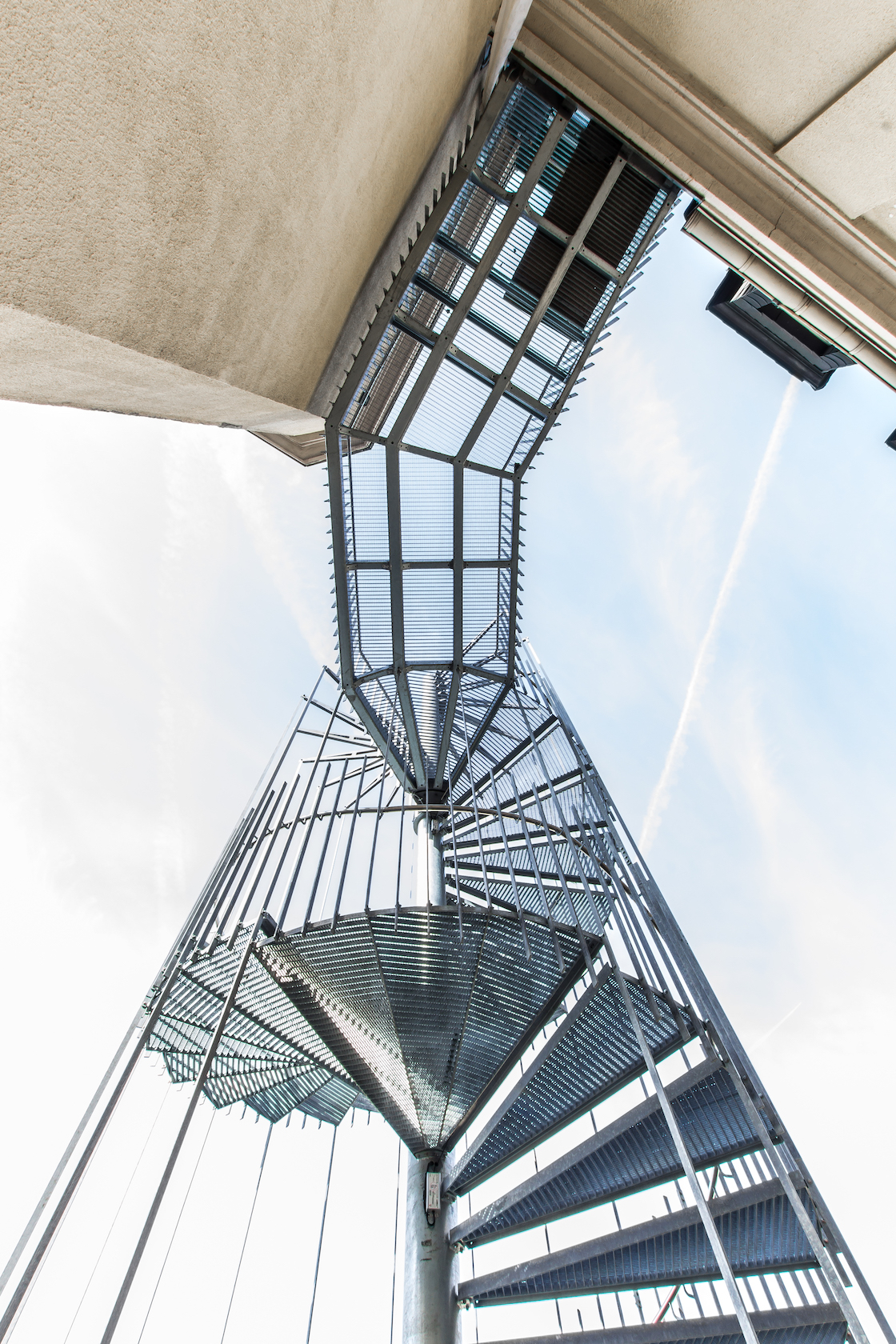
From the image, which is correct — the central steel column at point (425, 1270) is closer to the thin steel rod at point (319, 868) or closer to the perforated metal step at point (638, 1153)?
the perforated metal step at point (638, 1153)

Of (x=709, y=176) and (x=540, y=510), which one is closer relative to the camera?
(x=709, y=176)

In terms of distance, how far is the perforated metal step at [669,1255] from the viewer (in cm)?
450

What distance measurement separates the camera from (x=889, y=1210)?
7.13 meters

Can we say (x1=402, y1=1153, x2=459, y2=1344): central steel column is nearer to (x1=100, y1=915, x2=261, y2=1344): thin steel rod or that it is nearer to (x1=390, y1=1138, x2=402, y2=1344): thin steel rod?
(x1=390, y1=1138, x2=402, y2=1344): thin steel rod

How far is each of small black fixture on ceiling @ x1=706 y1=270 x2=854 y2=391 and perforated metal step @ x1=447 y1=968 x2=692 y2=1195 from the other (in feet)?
19.2

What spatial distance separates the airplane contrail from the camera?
583 inches

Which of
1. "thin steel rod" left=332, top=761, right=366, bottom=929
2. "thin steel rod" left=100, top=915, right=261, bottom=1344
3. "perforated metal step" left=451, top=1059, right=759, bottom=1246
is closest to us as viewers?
"thin steel rod" left=100, top=915, right=261, bottom=1344

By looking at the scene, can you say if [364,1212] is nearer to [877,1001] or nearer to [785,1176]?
[785,1176]

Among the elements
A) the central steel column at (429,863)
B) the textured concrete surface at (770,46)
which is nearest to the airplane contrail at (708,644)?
the central steel column at (429,863)

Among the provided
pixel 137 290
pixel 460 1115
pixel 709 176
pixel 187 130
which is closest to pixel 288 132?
pixel 187 130

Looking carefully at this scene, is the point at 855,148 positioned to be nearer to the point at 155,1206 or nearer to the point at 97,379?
the point at 97,379

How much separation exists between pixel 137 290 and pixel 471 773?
6.77 metres

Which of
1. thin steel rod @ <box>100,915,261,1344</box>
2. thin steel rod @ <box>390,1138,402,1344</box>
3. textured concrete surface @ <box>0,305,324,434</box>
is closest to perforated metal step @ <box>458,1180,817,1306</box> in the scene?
thin steel rod @ <box>390,1138,402,1344</box>

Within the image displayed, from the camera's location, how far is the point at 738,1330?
452 cm
